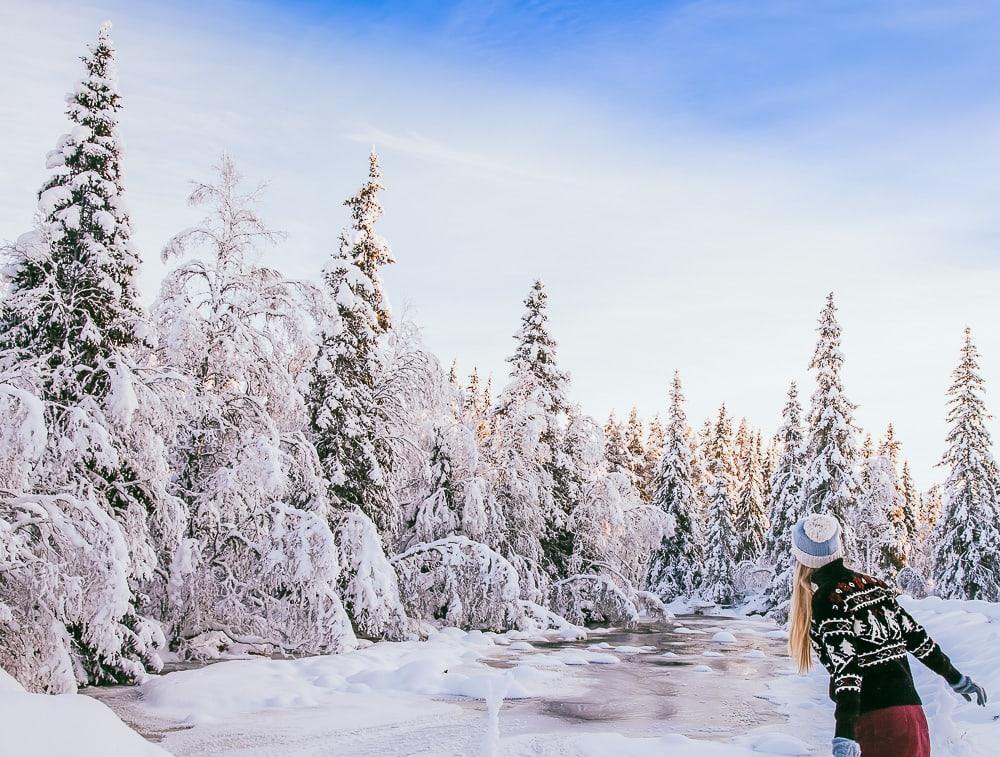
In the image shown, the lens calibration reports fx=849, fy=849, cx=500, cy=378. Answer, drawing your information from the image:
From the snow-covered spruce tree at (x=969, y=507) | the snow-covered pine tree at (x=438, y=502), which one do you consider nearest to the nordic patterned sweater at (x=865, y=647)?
the snow-covered pine tree at (x=438, y=502)

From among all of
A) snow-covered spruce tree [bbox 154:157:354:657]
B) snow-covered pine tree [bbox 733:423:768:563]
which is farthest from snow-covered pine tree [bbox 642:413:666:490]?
snow-covered spruce tree [bbox 154:157:354:657]

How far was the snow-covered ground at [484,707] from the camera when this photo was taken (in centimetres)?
664

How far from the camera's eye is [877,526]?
1382 inches

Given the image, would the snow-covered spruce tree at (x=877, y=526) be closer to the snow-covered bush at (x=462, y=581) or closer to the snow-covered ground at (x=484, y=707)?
the snow-covered ground at (x=484, y=707)

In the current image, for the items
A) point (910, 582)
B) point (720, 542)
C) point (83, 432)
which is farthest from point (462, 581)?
point (720, 542)

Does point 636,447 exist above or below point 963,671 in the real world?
above

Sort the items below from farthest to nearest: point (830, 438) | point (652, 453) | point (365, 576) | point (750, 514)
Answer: point (652, 453) → point (750, 514) → point (830, 438) → point (365, 576)

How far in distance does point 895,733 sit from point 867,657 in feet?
1.15

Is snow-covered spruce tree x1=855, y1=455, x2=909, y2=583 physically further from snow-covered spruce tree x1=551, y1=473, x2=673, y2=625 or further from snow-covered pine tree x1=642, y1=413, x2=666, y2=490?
snow-covered pine tree x1=642, y1=413, x2=666, y2=490

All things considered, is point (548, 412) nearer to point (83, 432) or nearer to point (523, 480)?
point (523, 480)

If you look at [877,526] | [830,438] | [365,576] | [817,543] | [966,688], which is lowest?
[365,576]

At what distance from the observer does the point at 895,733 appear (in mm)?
3943

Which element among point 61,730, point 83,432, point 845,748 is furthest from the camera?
point 83,432

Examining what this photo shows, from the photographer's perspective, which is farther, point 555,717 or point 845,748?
point 555,717
